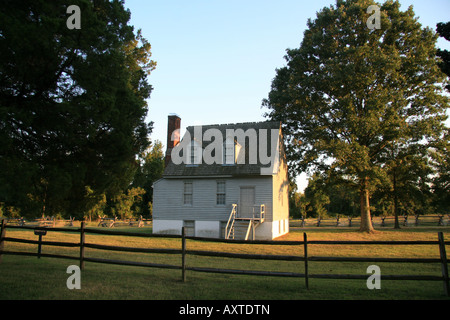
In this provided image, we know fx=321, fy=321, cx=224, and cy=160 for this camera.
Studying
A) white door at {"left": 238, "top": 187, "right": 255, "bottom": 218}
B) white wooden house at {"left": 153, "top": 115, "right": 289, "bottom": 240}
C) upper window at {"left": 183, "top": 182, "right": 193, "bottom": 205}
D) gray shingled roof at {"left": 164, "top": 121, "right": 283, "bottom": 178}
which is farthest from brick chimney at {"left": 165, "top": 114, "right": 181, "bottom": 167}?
white door at {"left": 238, "top": 187, "right": 255, "bottom": 218}

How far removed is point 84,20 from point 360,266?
13.6 meters

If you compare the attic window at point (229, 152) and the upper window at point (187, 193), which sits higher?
the attic window at point (229, 152)

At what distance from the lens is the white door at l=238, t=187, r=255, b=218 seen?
24625 mm

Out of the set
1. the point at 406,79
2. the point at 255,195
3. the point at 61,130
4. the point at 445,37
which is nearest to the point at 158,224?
the point at 255,195

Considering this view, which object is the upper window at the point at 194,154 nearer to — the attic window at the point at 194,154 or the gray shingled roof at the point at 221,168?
the attic window at the point at 194,154

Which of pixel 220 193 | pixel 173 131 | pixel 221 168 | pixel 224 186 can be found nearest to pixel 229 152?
pixel 221 168

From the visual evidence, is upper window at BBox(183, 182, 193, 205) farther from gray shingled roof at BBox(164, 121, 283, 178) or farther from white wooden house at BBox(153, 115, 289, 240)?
gray shingled roof at BBox(164, 121, 283, 178)

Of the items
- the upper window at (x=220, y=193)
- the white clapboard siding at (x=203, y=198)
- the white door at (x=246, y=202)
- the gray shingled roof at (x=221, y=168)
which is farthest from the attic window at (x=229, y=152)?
the white door at (x=246, y=202)

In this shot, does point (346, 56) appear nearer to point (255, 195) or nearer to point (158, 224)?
point (255, 195)

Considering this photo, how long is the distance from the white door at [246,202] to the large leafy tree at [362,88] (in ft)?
22.5

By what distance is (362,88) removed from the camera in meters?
26.6

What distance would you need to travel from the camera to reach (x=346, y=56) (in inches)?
1025

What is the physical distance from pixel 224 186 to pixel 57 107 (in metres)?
16.5

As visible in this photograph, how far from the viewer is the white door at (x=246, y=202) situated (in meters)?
24.6
